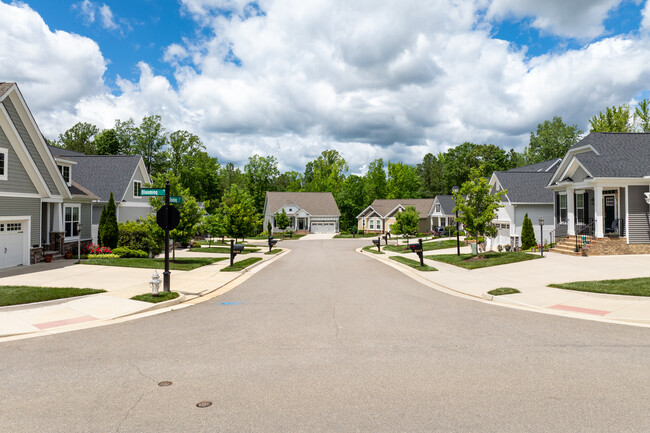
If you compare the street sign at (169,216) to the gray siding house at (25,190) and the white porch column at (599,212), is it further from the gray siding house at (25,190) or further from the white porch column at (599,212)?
the white porch column at (599,212)

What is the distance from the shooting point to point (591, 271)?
1805cm

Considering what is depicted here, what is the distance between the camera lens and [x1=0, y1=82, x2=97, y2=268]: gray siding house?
20172 mm

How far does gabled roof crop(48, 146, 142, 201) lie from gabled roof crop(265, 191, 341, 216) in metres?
40.6

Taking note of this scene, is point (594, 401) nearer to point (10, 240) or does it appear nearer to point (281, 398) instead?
point (281, 398)

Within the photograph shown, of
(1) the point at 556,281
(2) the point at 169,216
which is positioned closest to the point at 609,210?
(1) the point at 556,281

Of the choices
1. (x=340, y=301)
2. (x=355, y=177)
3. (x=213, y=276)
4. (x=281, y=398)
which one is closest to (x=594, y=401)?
(x=281, y=398)

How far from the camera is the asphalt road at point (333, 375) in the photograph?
500cm

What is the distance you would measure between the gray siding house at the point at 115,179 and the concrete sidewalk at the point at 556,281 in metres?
25.3

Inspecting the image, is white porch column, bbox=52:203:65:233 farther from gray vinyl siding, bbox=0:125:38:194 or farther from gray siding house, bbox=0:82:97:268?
gray vinyl siding, bbox=0:125:38:194

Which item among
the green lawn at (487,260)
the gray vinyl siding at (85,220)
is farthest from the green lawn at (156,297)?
the gray vinyl siding at (85,220)

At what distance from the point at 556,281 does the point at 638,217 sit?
12.1m

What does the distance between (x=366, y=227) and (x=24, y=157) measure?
63.9 m

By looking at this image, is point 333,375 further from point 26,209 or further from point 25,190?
point 25,190

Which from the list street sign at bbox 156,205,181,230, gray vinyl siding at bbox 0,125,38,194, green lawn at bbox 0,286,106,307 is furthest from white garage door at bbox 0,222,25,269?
street sign at bbox 156,205,181,230
